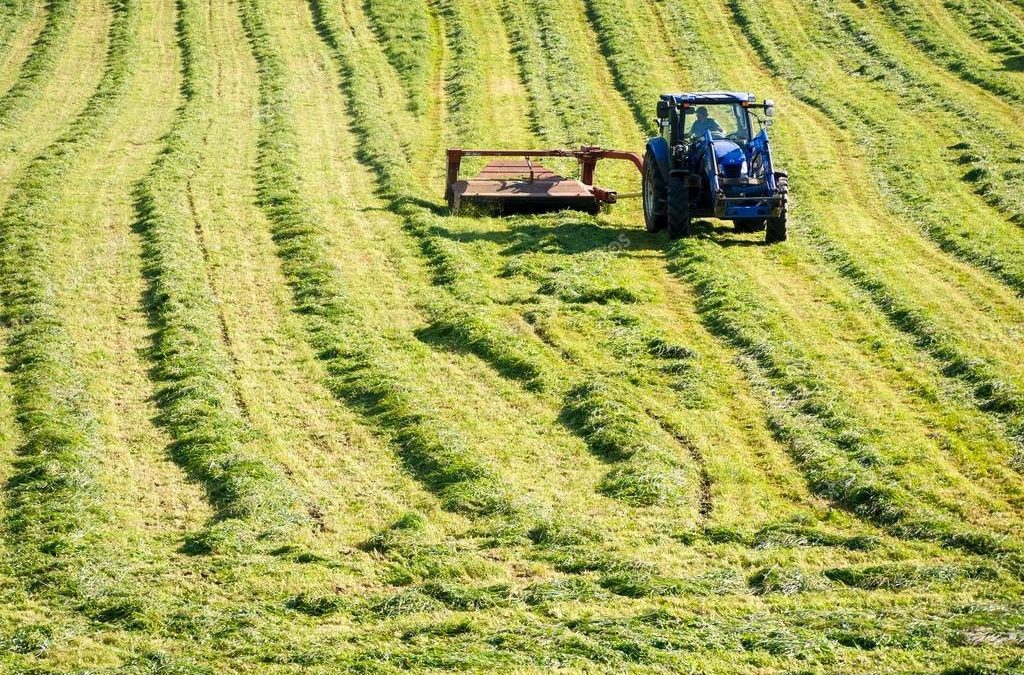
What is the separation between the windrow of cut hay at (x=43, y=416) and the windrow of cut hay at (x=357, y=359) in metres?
2.74

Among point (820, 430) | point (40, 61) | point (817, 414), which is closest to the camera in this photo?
point (820, 430)

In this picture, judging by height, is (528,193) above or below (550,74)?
above

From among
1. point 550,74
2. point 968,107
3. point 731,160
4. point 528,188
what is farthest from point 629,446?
point 550,74

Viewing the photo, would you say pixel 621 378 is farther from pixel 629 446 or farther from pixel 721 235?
pixel 721 235

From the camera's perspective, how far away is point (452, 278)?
18141mm

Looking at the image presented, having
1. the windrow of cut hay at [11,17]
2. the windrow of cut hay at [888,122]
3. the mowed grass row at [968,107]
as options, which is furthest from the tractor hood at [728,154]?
the windrow of cut hay at [11,17]

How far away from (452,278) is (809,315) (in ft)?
15.4

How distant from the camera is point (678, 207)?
1970cm

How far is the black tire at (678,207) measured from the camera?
1970 cm

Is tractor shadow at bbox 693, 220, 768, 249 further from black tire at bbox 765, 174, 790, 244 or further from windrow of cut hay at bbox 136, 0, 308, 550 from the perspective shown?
windrow of cut hay at bbox 136, 0, 308, 550

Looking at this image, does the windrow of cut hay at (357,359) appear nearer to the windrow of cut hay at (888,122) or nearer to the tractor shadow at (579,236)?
the tractor shadow at (579,236)

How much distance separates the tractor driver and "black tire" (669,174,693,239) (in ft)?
3.31

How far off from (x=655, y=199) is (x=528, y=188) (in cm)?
235

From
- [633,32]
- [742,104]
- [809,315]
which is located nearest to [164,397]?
[809,315]
